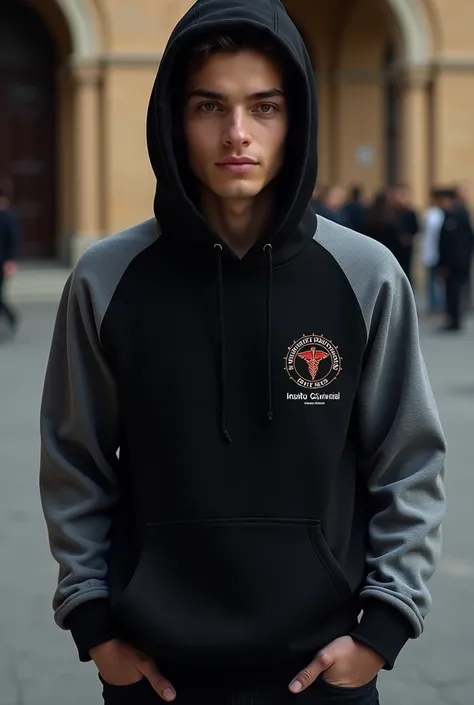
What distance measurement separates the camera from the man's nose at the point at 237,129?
210 cm

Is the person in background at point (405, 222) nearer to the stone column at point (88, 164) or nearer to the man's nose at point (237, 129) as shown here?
the stone column at point (88, 164)

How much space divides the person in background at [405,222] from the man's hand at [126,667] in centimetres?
1453

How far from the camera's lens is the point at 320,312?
2.16 meters

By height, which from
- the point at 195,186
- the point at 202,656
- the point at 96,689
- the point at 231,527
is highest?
the point at 195,186

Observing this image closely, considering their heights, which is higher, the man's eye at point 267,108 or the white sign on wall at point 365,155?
the man's eye at point 267,108

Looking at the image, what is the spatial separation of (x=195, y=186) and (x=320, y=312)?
0.96ft

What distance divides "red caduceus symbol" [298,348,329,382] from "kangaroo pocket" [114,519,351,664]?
0.75 ft

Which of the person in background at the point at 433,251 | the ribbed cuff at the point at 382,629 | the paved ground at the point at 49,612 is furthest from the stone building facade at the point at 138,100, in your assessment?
the ribbed cuff at the point at 382,629

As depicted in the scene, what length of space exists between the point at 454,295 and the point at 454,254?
52cm

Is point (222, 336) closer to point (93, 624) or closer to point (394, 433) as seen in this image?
point (394, 433)

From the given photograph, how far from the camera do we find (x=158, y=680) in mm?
2098

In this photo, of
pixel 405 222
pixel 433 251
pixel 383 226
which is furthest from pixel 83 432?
pixel 405 222

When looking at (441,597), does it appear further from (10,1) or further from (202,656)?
(10,1)

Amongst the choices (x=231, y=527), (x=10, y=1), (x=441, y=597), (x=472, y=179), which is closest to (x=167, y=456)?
(x=231, y=527)
